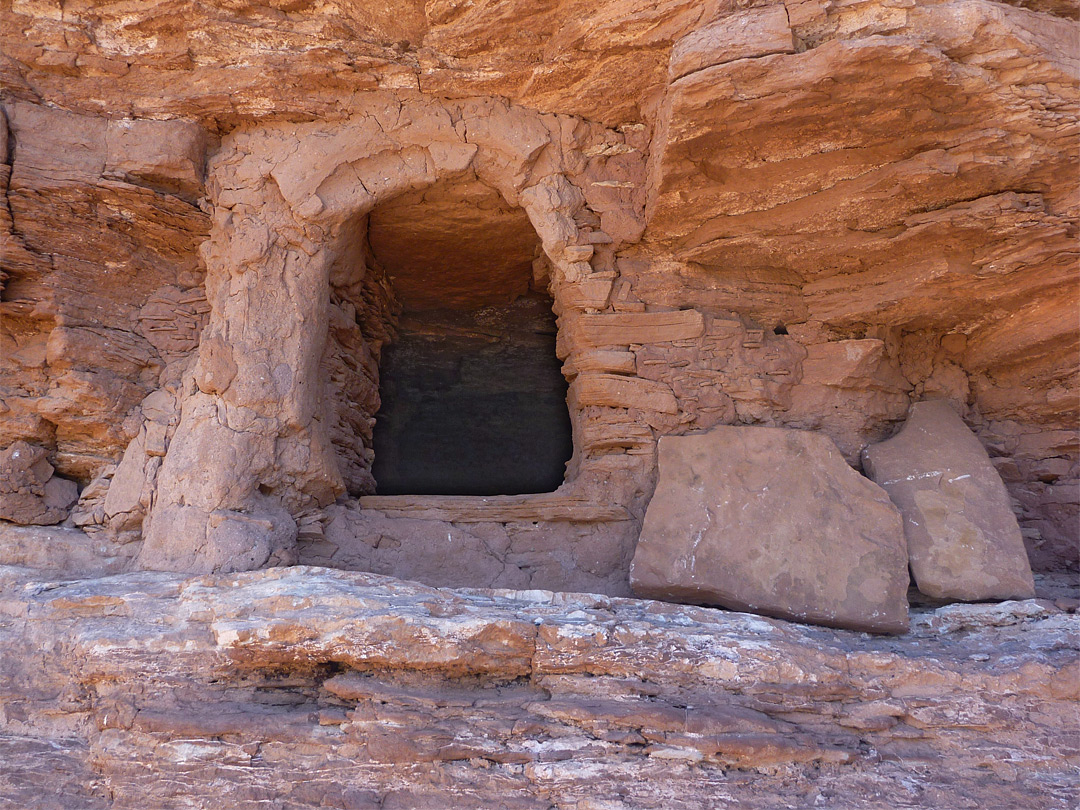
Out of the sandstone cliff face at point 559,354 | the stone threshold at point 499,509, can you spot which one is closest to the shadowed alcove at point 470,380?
the sandstone cliff face at point 559,354

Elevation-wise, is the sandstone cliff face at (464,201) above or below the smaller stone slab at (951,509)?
above

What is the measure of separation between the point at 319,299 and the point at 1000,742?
3401mm

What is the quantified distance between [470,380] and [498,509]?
2078mm

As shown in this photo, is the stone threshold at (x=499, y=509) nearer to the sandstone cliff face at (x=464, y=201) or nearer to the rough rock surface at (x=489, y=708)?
the sandstone cliff face at (x=464, y=201)

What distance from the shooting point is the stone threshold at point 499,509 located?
150 inches

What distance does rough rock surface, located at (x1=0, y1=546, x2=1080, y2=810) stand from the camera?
97.7 inches

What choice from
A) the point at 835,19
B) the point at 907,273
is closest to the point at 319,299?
the point at 835,19

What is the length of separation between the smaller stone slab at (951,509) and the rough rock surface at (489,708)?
40 centimetres

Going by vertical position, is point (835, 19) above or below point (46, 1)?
below

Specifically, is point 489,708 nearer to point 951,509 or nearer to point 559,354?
point 559,354

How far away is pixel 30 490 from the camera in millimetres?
3691

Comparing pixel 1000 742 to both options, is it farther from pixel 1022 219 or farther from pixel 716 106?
pixel 716 106

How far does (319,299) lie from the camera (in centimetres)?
387

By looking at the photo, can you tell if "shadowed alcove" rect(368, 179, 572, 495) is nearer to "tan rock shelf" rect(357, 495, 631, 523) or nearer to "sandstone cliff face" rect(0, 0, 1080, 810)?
"sandstone cliff face" rect(0, 0, 1080, 810)
